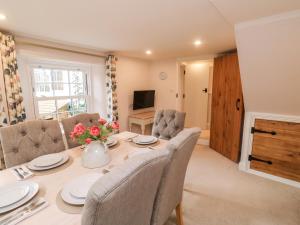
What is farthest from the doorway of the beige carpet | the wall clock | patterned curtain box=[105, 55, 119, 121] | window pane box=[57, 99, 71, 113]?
window pane box=[57, 99, 71, 113]

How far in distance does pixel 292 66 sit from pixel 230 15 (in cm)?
85

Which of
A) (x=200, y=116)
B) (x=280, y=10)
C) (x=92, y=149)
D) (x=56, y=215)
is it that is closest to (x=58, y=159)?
(x=92, y=149)

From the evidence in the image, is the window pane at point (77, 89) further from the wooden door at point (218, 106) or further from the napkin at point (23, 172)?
the wooden door at point (218, 106)

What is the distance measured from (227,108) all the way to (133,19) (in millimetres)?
2202

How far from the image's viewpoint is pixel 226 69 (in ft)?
9.69

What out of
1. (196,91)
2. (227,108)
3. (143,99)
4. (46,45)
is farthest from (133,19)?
(196,91)

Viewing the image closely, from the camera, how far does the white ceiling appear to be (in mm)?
1410

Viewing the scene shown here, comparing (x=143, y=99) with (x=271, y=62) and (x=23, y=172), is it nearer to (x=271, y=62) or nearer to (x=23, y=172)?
(x=271, y=62)

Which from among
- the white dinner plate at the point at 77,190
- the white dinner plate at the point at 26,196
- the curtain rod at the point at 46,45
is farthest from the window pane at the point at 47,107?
the white dinner plate at the point at 77,190

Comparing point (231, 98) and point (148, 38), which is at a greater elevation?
point (148, 38)

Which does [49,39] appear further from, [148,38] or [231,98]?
[231,98]

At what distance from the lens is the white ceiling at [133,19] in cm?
141

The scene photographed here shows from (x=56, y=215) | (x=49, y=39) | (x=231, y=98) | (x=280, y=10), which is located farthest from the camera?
(x=231, y=98)

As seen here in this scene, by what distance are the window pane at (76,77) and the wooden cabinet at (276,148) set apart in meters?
3.19
